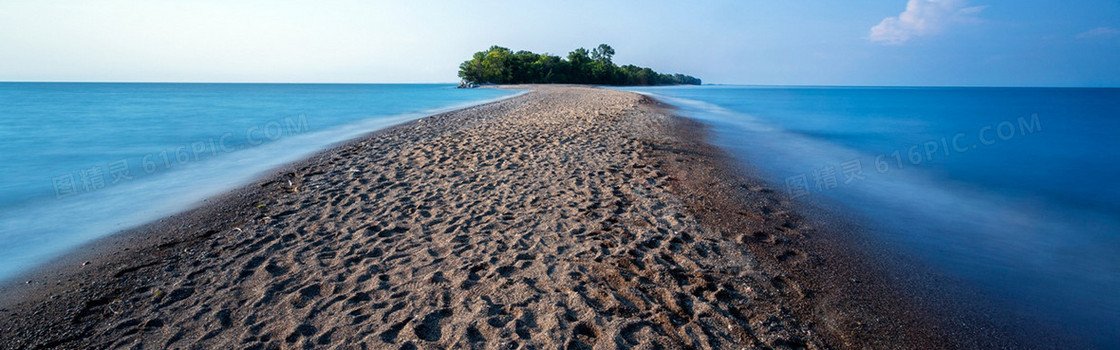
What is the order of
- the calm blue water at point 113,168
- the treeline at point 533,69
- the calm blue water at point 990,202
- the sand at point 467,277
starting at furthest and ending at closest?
the treeline at point 533,69 → the calm blue water at point 113,168 → the calm blue water at point 990,202 → the sand at point 467,277

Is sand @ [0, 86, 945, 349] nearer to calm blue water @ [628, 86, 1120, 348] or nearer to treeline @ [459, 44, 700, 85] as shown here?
calm blue water @ [628, 86, 1120, 348]

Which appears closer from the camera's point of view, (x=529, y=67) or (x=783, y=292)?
(x=783, y=292)

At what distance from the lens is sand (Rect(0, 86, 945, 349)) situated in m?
3.56

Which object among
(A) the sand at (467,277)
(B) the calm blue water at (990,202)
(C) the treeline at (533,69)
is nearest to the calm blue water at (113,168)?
(A) the sand at (467,277)

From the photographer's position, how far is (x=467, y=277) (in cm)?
432

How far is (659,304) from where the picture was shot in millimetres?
3939

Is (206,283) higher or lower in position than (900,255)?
higher

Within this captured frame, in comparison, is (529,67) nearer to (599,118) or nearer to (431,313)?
(599,118)

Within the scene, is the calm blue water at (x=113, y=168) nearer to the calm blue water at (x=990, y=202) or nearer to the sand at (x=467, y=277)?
the sand at (x=467, y=277)

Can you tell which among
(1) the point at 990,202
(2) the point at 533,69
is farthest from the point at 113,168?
(2) the point at 533,69

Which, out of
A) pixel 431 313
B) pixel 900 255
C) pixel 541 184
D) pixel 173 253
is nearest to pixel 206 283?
pixel 173 253

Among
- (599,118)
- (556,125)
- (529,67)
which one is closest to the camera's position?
(556,125)

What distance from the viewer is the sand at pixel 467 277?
3.56m

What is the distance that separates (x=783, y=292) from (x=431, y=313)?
311cm
